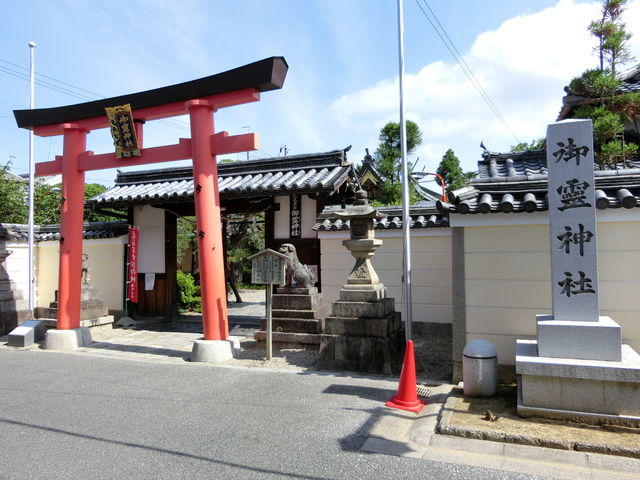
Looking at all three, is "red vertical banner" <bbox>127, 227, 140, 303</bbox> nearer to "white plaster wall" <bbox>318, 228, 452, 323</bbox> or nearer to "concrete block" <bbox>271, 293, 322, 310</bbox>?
"concrete block" <bbox>271, 293, 322, 310</bbox>

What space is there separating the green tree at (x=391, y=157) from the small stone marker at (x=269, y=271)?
13567mm

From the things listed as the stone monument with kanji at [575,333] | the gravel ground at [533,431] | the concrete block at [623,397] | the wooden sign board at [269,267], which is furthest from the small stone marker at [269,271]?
the concrete block at [623,397]

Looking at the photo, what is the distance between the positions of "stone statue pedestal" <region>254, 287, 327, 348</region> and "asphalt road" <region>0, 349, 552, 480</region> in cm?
172

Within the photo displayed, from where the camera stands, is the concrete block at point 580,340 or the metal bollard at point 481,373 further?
the metal bollard at point 481,373

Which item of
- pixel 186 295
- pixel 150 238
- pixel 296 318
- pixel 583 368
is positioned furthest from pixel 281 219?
pixel 583 368

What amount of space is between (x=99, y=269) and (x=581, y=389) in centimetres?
1353

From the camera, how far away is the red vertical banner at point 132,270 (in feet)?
44.0

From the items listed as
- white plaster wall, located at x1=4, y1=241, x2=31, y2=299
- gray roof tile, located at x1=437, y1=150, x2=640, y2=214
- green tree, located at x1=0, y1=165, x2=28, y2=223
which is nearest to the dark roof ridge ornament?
gray roof tile, located at x1=437, y1=150, x2=640, y2=214

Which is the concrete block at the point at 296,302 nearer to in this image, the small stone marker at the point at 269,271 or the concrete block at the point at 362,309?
the small stone marker at the point at 269,271

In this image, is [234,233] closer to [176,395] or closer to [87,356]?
[87,356]

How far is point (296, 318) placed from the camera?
9500 millimetres

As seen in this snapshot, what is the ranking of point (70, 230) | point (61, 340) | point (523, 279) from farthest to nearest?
point (70, 230), point (61, 340), point (523, 279)

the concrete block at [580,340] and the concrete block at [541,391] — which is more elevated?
the concrete block at [580,340]

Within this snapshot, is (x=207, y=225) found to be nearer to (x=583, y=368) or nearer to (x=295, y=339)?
(x=295, y=339)
